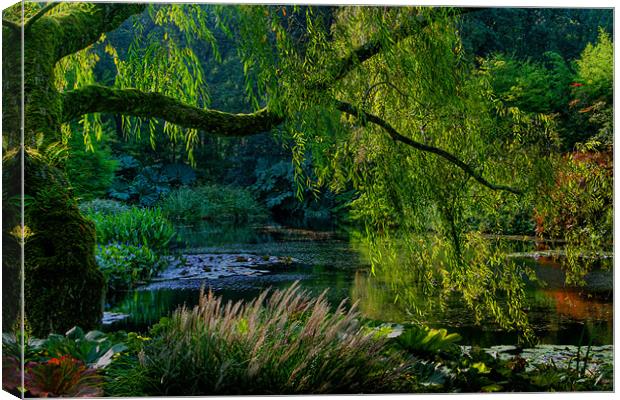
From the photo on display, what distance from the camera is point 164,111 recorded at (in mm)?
4930

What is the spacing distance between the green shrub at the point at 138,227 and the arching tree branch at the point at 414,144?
148 cm

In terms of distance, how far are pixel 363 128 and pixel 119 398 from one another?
213 centimetres

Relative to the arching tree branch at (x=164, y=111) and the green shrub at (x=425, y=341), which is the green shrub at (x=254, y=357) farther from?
the arching tree branch at (x=164, y=111)

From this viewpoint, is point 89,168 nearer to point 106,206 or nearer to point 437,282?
point 106,206

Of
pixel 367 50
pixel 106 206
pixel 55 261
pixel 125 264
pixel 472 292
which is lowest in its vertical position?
pixel 472 292

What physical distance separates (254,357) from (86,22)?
239cm

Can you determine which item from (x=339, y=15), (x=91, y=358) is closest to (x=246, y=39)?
(x=339, y=15)

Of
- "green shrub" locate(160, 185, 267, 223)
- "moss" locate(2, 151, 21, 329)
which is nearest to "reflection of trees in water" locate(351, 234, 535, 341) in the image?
"green shrub" locate(160, 185, 267, 223)

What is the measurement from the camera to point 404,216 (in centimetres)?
484

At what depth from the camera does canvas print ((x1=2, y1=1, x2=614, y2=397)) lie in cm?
428

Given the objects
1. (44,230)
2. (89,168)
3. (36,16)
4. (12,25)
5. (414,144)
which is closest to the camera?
(12,25)

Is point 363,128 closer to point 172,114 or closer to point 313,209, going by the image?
point 313,209

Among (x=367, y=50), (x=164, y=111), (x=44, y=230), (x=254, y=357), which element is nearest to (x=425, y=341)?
(x=254, y=357)

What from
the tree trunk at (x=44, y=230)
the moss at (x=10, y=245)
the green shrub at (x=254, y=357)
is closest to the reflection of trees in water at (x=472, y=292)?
the green shrub at (x=254, y=357)
